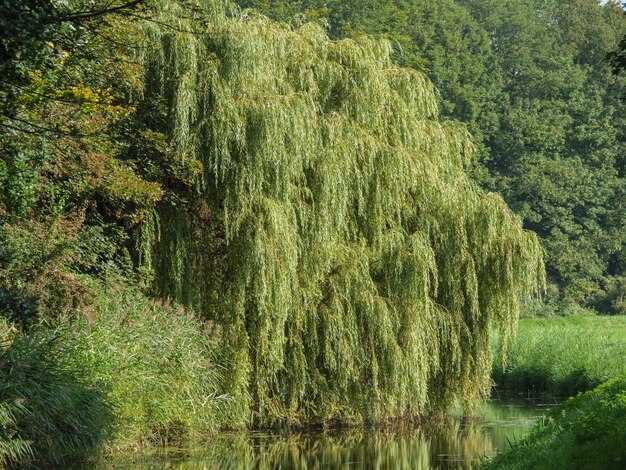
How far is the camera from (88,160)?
14.5 metres

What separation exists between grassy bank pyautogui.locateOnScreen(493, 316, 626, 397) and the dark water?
5001mm

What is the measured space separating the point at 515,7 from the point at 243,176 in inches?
2094

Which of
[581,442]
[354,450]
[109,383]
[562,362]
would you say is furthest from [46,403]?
[562,362]

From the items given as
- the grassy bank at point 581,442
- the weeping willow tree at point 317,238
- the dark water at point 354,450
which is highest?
the weeping willow tree at point 317,238

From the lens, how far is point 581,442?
9734 mm

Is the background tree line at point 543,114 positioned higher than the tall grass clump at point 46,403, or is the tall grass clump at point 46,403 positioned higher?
the background tree line at point 543,114

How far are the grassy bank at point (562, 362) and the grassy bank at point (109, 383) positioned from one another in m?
8.85

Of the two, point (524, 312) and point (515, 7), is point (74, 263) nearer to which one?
point (524, 312)

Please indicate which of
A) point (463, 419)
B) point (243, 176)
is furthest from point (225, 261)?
point (463, 419)

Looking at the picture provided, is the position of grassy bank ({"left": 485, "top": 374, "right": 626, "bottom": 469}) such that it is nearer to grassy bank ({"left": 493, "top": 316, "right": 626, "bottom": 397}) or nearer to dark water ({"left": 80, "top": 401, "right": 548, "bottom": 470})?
dark water ({"left": 80, "top": 401, "right": 548, "bottom": 470})

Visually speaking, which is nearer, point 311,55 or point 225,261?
point 225,261

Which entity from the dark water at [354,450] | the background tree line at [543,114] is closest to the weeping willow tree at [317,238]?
the dark water at [354,450]

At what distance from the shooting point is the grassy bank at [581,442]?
29.7 ft

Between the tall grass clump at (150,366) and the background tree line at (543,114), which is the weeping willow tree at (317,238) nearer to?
the tall grass clump at (150,366)
